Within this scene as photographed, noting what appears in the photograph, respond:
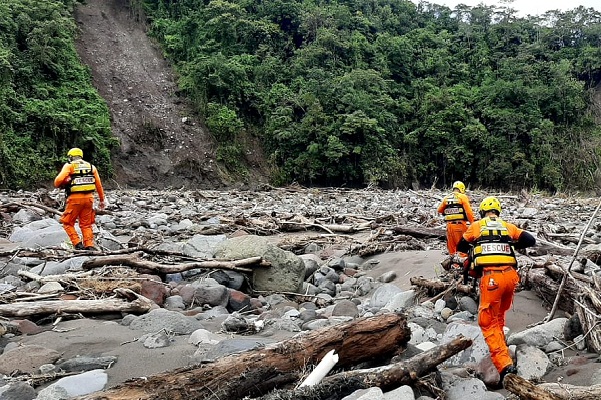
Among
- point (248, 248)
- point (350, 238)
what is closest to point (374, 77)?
point (350, 238)

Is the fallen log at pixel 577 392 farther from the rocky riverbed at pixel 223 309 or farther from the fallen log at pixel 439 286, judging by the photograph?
the fallen log at pixel 439 286

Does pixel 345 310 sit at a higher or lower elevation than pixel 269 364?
lower

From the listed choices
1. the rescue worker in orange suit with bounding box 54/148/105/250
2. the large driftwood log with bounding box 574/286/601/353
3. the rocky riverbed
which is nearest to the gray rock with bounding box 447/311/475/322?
the rocky riverbed

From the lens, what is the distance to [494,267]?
3783mm

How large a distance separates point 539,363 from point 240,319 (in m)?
2.18

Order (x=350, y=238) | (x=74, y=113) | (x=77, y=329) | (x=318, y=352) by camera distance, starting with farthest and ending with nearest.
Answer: (x=74, y=113)
(x=350, y=238)
(x=77, y=329)
(x=318, y=352)

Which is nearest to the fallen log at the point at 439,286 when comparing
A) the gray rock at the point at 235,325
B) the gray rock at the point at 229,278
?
the gray rock at the point at 229,278

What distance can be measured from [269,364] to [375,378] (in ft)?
1.84

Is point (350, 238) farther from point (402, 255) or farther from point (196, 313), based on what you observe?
point (196, 313)

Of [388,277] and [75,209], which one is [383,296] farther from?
[75,209]

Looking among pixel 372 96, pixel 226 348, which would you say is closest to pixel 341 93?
pixel 372 96

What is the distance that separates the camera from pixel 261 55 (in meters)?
34.5

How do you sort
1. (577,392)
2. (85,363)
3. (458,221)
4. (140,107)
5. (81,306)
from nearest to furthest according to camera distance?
(577,392) → (85,363) → (81,306) → (458,221) → (140,107)

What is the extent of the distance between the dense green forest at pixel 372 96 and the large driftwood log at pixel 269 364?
26437mm
